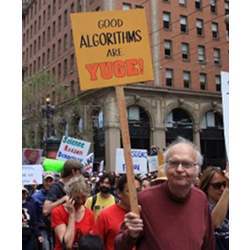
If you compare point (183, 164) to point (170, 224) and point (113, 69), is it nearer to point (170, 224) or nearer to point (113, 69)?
point (170, 224)

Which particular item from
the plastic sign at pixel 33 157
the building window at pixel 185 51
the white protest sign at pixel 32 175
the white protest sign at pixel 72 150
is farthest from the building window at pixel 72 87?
the white protest sign at pixel 32 175

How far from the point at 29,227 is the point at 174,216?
4.58 m

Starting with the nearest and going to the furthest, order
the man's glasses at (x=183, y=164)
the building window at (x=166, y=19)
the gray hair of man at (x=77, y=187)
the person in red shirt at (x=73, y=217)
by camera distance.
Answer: the man's glasses at (x=183, y=164), the person in red shirt at (x=73, y=217), the gray hair of man at (x=77, y=187), the building window at (x=166, y=19)

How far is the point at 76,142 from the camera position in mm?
13125

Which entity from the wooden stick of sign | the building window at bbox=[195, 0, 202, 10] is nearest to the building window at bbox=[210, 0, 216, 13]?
the building window at bbox=[195, 0, 202, 10]

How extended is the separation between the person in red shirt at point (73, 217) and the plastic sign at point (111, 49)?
1604mm

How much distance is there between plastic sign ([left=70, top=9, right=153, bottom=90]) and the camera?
346cm

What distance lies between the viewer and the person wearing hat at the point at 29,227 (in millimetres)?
7133

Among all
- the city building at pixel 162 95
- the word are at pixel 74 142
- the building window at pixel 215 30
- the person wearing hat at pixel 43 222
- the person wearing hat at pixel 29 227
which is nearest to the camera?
the person wearing hat at pixel 29 227

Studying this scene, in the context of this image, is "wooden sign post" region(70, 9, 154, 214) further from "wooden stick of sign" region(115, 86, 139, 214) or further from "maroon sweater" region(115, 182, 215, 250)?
"maroon sweater" region(115, 182, 215, 250)

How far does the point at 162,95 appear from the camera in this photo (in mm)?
41219

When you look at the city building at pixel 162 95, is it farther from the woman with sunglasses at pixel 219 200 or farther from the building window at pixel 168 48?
the woman with sunglasses at pixel 219 200
